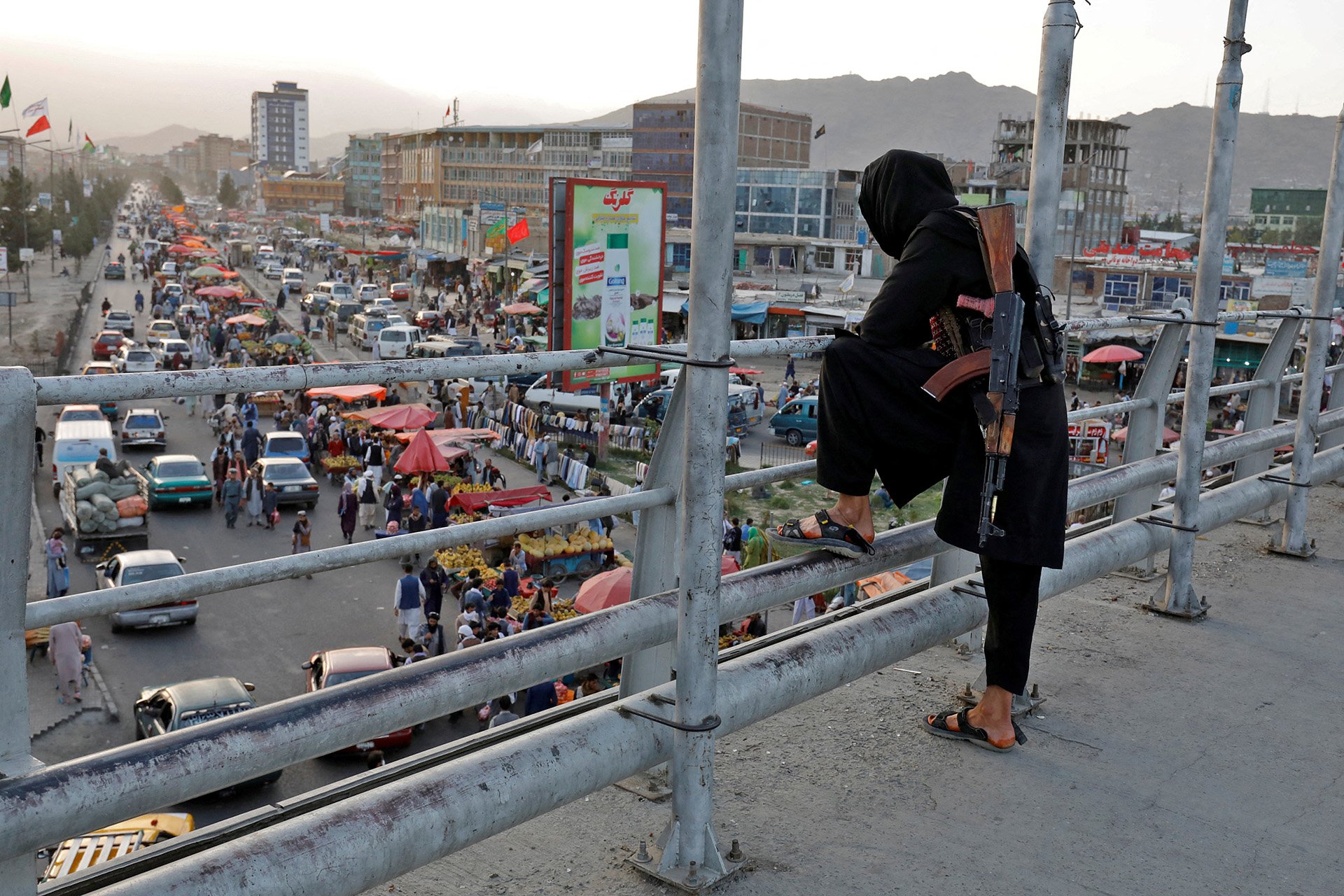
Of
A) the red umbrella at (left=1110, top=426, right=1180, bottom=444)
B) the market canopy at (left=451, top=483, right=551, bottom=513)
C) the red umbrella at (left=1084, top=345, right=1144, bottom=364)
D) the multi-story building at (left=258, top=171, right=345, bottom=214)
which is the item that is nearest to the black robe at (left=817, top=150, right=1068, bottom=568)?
the market canopy at (left=451, top=483, right=551, bottom=513)

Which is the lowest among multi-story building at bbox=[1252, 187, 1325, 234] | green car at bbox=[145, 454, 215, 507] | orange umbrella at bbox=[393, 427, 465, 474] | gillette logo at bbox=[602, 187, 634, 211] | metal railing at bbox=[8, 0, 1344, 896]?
green car at bbox=[145, 454, 215, 507]

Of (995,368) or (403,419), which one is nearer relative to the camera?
(995,368)

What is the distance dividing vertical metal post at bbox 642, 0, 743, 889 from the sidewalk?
17 centimetres

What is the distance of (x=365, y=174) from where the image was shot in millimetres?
144875

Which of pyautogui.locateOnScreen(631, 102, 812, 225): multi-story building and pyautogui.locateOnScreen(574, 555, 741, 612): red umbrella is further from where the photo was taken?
pyautogui.locateOnScreen(631, 102, 812, 225): multi-story building

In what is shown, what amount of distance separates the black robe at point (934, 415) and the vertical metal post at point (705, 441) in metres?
0.59

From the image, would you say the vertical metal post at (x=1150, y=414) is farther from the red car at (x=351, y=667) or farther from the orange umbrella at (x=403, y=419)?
the orange umbrella at (x=403, y=419)

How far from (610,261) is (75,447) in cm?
1119

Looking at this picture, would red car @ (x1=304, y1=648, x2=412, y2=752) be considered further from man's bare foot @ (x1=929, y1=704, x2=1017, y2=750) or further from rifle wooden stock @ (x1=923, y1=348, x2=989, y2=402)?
rifle wooden stock @ (x1=923, y1=348, x2=989, y2=402)

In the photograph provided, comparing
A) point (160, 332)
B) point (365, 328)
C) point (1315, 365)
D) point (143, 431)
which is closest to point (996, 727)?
point (1315, 365)

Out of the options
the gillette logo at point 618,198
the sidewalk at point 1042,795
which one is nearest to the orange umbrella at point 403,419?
the gillette logo at point 618,198

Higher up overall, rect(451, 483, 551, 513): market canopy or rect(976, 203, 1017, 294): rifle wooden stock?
rect(976, 203, 1017, 294): rifle wooden stock

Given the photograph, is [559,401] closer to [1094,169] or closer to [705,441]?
[705,441]

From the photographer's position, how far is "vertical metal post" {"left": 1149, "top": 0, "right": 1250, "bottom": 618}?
4754 millimetres
